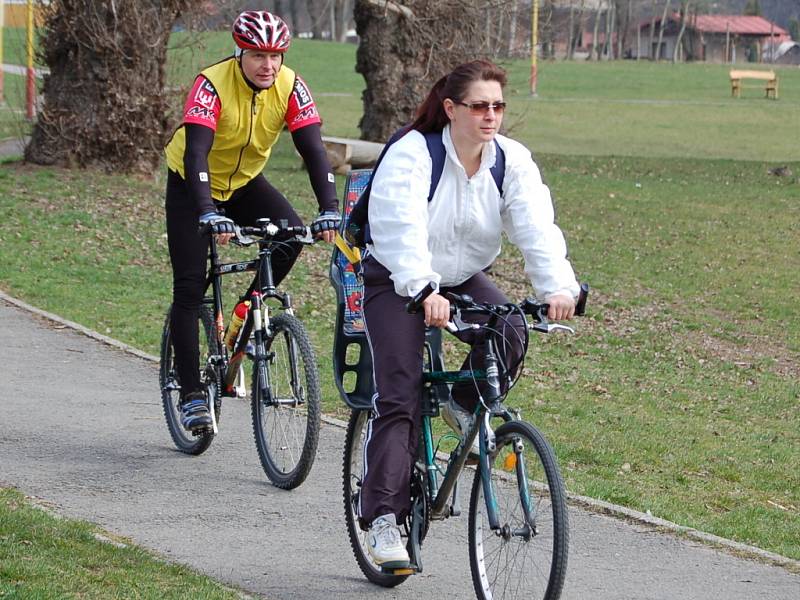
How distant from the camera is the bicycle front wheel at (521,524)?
166 inches

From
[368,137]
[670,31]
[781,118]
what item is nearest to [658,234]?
[368,137]

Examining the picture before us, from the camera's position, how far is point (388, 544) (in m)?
4.78

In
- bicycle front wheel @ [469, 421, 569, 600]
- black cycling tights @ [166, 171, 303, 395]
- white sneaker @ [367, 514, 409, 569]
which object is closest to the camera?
bicycle front wheel @ [469, 421, 569, 600]

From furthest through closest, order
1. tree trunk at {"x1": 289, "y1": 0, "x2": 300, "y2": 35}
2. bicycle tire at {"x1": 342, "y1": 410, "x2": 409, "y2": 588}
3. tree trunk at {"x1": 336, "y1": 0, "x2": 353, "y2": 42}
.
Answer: tree trunk at {"x1": 336, "y1": 0, "x2": 353, "y2": 42} → tree trunk at {"x1": 289, "y1": 0, "x2": 300, "y2": 35} → bicycle tire at {"x1": 342, "y1": 410, "x2": 409, "y2": 588}

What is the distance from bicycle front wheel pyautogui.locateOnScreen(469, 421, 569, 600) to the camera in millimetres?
4227

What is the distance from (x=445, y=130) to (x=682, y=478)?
348 cm

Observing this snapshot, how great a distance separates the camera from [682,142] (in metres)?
34.3

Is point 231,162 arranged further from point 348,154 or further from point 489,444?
point 348,154

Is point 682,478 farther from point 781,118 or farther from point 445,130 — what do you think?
point 781,118

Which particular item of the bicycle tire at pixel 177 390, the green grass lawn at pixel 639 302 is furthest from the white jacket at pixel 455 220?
the bicycle tire at pixel 177 390

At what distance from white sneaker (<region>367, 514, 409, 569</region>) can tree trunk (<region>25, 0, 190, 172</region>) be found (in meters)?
14.1

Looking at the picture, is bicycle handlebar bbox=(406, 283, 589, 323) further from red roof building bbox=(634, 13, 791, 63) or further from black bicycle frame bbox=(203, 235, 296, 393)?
red roof building bbox=(634, 13, 791, 63)

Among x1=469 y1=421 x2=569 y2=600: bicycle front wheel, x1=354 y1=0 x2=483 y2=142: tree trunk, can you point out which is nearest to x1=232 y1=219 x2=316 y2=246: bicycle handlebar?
x1=469 y1=421 x2=569 y2=600: bicycle front wheel

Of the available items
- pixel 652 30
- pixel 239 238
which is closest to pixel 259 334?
pixel 239 238
